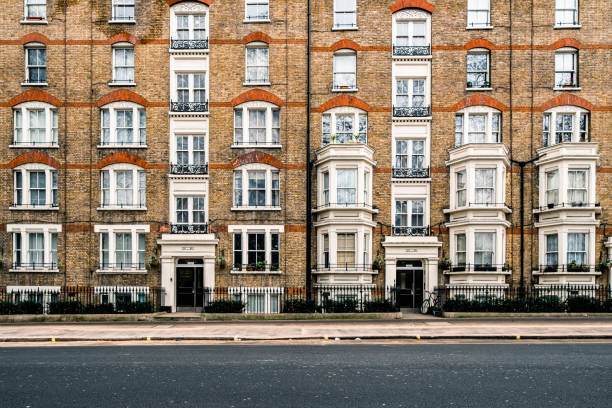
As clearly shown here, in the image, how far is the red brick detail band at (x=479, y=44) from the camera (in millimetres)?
22953

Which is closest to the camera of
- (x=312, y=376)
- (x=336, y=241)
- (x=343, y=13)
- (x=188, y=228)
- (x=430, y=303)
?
(x=312, y=376)

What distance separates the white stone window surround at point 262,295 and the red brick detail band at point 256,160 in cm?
599

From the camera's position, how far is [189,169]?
23.0 meters

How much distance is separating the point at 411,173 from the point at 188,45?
503 inches

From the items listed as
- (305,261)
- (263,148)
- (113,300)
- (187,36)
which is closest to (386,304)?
(305,261)

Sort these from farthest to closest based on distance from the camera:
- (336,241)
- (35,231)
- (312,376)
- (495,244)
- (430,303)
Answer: (35,231), (430,303), (336,241), (495,244), (312,376)

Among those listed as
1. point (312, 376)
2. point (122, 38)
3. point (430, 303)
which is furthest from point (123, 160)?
point (312, 376)

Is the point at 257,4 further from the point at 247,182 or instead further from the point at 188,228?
the point at 188,228

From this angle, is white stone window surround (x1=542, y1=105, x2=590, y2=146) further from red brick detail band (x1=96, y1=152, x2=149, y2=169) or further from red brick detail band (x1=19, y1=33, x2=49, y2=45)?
red brick detail band (x1=19, y1=33, x2=49, y2=45)

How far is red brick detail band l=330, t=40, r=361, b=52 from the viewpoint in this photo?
75.8 ft

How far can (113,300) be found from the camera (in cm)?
2256

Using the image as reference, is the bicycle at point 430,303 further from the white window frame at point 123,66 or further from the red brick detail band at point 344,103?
the white window frame at point 123,66

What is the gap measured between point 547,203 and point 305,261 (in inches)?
477

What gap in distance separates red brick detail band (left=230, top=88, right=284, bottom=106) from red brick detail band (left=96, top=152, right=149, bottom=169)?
5337 millimetres
